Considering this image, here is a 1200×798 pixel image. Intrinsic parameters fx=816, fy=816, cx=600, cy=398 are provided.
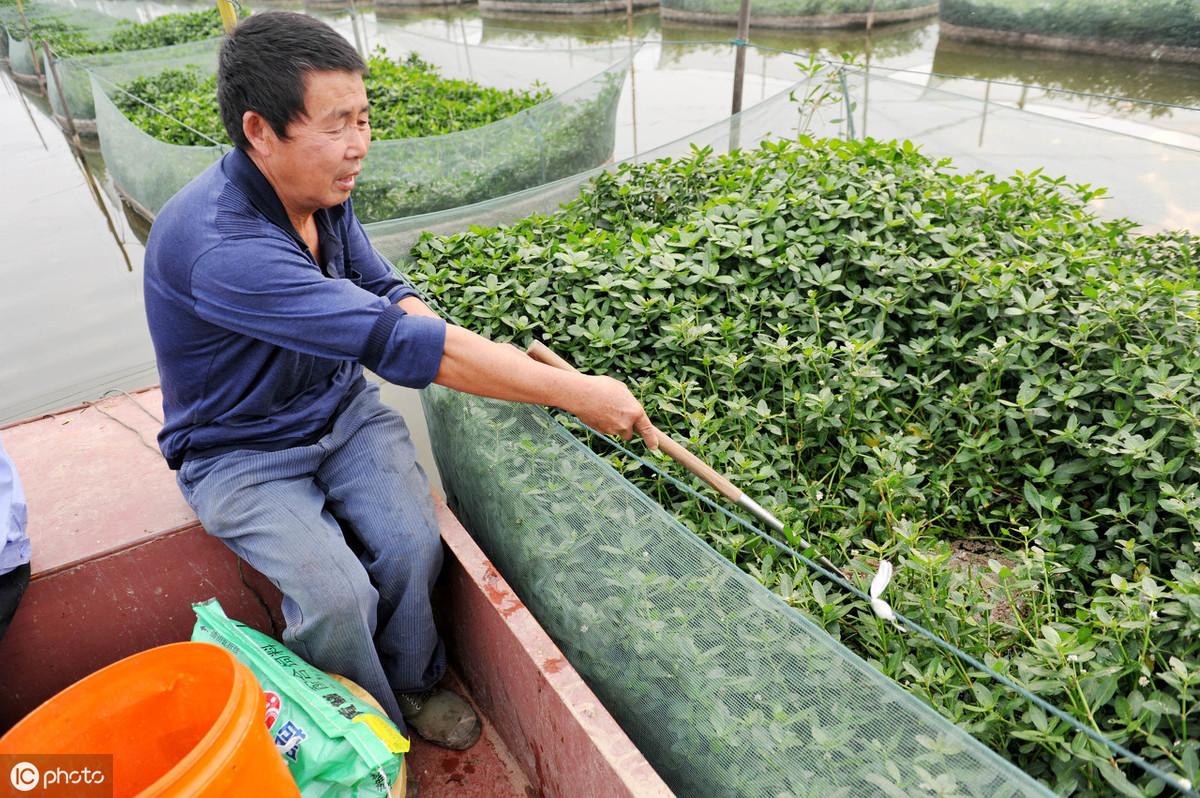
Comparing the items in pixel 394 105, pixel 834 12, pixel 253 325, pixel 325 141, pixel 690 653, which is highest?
pixel 325 141

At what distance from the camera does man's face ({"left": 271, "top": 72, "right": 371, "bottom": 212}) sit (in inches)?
72.7

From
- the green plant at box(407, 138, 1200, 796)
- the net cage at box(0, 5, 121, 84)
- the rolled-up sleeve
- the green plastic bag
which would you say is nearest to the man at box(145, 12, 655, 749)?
the rolled-up sleeve

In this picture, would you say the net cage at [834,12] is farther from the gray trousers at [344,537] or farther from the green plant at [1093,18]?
the gray trousers at [344,537]

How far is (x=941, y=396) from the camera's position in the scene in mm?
2529

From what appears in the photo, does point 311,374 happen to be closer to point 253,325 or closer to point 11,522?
point 253,325

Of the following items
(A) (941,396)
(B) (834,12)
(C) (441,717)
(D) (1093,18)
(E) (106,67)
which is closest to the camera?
(C) (441,717)

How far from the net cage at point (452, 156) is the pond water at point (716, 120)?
2.62 feet

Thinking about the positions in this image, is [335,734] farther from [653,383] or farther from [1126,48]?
[1126,48]

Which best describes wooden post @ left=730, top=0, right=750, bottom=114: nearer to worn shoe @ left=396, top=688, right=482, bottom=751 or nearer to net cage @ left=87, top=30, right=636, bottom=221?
net cage @ left=87, top=30, right=636, bottom=221

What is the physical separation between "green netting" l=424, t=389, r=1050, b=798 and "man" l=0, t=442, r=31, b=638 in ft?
3.85

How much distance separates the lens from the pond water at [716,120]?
4.19m

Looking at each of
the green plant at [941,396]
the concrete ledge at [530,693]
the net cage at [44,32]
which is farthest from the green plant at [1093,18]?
the net cage at [44,32]

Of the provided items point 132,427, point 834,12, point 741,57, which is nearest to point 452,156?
point 741,57

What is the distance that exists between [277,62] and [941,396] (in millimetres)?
2051
